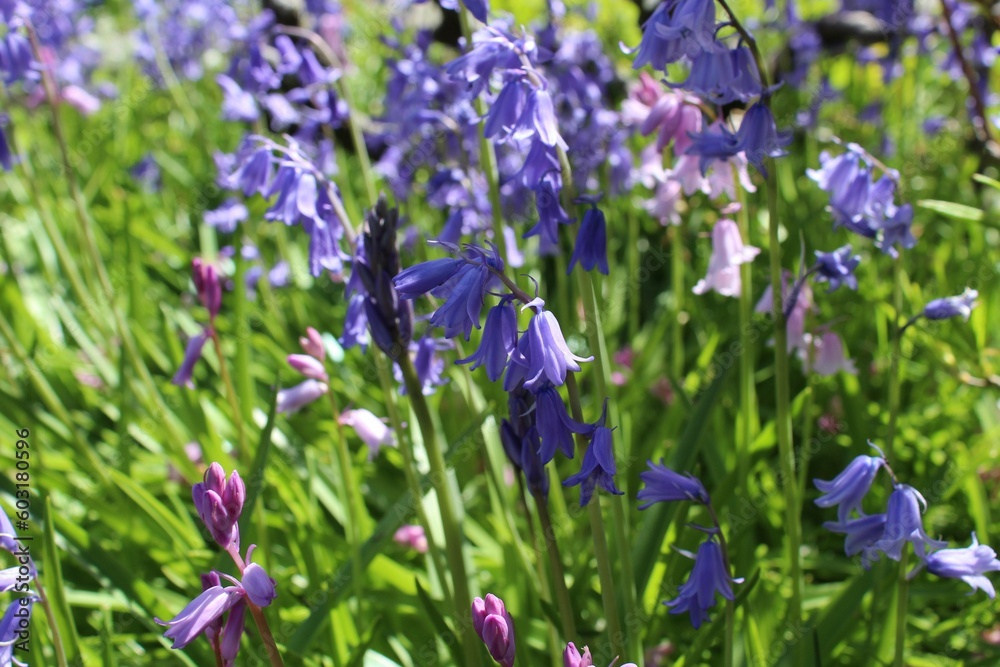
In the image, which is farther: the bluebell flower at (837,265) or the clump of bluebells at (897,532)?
the bluebell flower at (837,265)

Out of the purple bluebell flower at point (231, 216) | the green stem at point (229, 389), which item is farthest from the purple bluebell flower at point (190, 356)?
the purple bluebell flower at point (231, 216)

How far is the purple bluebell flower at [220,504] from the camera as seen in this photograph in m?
1.34

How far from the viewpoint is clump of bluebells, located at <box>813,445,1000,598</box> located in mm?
1598

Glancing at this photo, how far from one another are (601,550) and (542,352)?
1.82ft

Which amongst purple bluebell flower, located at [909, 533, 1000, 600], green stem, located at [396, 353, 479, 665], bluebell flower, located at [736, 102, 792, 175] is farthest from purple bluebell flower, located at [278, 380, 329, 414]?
purple bluebell flower, located at [909, 533, 1000, 600]

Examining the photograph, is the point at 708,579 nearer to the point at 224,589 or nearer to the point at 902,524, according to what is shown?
the point at 902,524

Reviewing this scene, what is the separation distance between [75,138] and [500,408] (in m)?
6.03

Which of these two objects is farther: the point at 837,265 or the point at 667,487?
the point at 837,265

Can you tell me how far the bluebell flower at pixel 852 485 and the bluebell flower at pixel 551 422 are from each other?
2.04 feet

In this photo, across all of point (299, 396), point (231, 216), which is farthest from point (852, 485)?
point (231, 216)

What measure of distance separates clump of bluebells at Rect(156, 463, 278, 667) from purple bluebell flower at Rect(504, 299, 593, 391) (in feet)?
1.68

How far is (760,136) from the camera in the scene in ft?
5.52

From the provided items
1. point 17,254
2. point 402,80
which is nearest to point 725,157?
point 402,80

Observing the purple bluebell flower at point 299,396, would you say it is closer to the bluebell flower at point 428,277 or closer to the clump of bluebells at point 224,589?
the clump of bluebells at point 224,589
